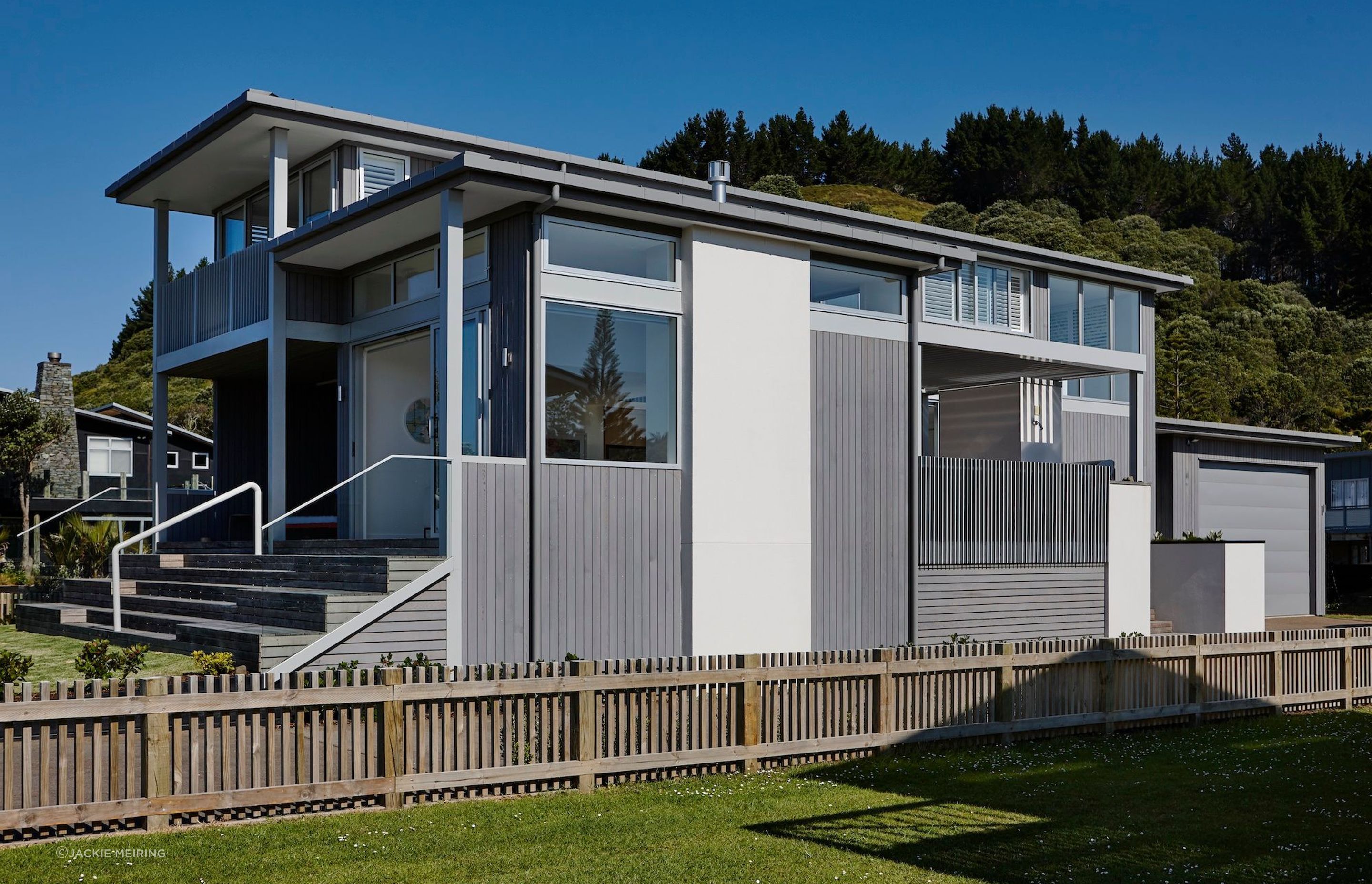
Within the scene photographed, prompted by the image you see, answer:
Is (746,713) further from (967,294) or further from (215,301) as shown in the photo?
(967,294)

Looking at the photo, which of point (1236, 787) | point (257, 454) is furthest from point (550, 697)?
point (257, 454)

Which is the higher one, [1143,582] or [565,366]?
[565,366]

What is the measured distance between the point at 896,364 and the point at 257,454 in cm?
971

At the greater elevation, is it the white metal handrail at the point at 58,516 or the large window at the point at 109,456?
the large window at the point at 109,456

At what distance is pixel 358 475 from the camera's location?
40.4ft

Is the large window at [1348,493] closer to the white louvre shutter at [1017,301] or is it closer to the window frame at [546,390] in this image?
the white louvre shutter at [1017,301]

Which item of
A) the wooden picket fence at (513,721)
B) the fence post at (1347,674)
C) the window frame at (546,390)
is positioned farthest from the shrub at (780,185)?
the wooden picket fence at (513,721)

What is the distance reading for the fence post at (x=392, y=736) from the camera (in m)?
8.41

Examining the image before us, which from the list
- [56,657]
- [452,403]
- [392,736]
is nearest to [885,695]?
[392,736]

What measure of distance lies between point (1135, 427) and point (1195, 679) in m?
9.14

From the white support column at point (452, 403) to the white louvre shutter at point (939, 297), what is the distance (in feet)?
27.7

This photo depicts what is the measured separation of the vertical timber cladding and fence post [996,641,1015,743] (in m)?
5.06

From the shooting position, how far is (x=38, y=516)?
4059 cm

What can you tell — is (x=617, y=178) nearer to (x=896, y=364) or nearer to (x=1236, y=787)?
(x=896, y=364)
